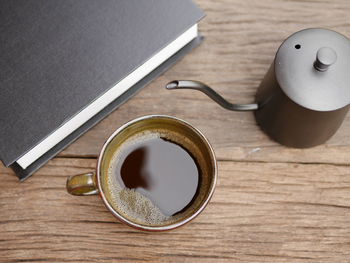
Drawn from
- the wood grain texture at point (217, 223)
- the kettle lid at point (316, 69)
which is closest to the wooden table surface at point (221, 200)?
the wood grain texture at point (217, 223)

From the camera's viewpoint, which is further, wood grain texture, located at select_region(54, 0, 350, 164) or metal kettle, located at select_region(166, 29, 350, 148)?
wood grain texture, located at select_region(54, 0, 350, 164)

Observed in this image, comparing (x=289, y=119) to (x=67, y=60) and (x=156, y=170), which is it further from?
(x=67, y=60)

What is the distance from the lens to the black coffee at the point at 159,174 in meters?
0.62

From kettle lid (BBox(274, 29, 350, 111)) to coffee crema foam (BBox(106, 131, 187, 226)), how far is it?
186 millimetres

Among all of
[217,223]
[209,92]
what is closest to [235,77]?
[209,92]

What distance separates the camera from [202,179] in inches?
24.4

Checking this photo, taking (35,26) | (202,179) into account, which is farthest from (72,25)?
(202,179)

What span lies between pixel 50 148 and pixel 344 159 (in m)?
0.42

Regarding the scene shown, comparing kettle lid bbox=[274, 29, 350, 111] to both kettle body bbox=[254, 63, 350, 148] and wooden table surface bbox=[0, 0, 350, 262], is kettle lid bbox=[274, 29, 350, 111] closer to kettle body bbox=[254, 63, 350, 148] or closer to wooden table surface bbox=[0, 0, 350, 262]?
kettle body bbox=[254, 63, 350, 148]

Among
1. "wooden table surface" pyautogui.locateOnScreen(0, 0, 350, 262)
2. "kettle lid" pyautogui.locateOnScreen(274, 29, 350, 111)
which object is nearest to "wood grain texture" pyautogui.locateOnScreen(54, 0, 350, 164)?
"wooden table surface" pyautogui.locateOnScreen(0, 0, 350, 262)

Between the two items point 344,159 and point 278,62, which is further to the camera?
point 344,159

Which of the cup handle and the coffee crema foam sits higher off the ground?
the cup handle

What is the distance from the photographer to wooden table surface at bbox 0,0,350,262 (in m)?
0.63

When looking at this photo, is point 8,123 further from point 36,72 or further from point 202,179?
point 202,179
